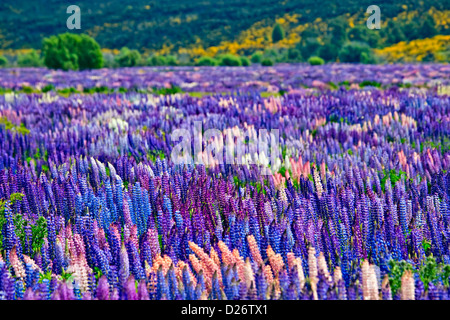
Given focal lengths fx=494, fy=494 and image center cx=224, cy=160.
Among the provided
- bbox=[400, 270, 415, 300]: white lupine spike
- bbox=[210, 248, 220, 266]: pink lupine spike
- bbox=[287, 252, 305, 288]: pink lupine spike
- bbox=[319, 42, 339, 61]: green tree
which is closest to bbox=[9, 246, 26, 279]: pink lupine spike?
bbox=[210, 248, 220, 266]: pink lupine spike

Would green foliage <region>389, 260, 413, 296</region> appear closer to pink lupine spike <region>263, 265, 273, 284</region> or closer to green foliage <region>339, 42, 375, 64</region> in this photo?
pink lupine spike <region>263, 265, 273, 284</region>

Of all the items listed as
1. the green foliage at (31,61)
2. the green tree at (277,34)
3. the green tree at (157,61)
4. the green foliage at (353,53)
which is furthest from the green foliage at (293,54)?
the green foliage at (31,61)


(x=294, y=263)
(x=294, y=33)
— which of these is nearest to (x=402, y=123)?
(x=294, y=263)

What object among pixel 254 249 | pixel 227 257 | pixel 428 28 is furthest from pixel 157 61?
pixel 227 257

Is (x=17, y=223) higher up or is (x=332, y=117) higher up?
(x=332, y=117)
